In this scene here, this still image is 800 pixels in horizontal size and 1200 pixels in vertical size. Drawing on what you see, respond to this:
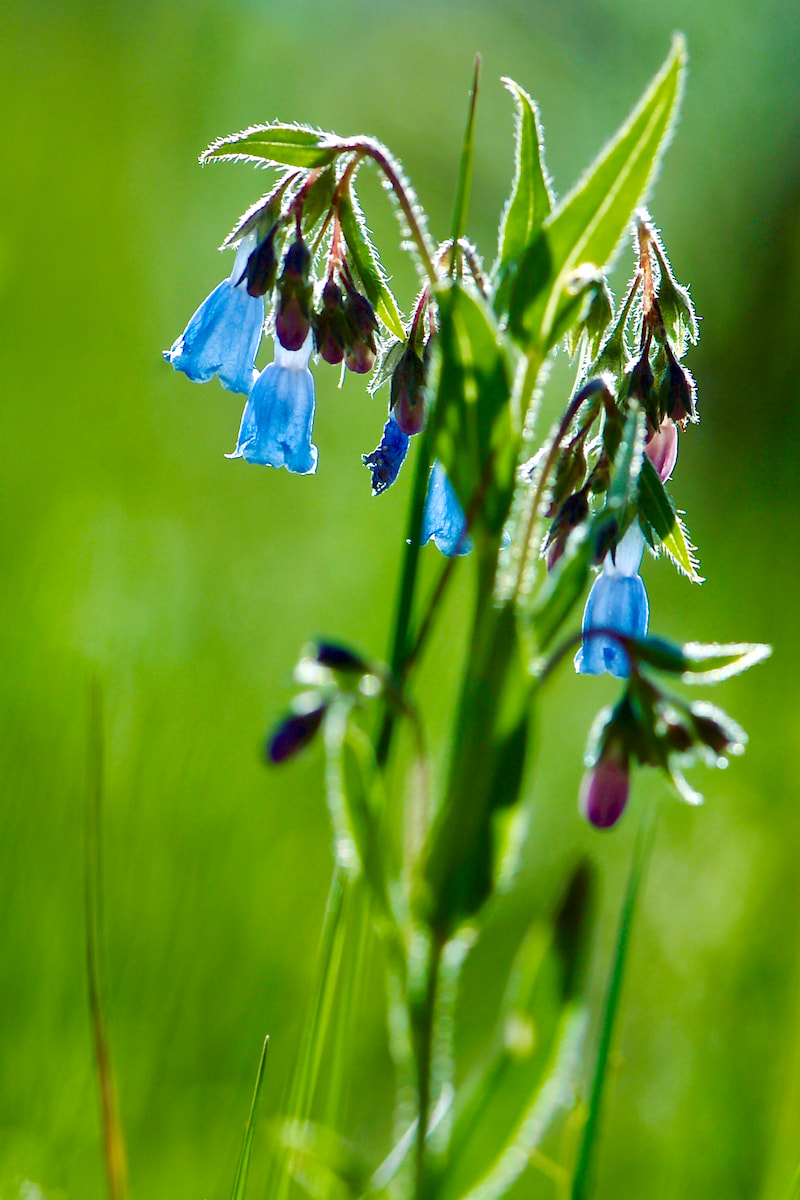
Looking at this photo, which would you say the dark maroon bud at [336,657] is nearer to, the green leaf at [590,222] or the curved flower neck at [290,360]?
the green leaf at [590,222]

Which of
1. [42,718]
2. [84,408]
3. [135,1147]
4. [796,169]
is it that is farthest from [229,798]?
[796,169]

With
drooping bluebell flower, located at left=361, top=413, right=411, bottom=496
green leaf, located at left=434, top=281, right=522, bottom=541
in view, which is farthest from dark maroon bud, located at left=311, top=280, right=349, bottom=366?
green leaf, located at left=434, top=281, right=522, bottom=541

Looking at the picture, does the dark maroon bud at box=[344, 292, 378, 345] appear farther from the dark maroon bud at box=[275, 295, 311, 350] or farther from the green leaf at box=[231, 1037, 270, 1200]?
the green leaf at box=[231, 1037, 270, 1200]

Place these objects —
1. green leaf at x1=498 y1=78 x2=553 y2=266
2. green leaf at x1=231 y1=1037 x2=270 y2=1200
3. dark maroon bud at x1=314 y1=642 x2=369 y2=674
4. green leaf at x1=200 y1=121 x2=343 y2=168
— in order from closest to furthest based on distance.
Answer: dark maroon bud at x1=314 y1=642 x2=369 y2=674
green leaf at x1=231 y1=1037 x2=270 y2=1200
green leaf at x1=498 y1=78 x2=553 y2=266
green leaf at x1=200 y1=121 x2=343 y2=168

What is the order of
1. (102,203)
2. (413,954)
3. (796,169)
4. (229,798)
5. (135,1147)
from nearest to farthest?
1. (413,954)
2. (135,1147)
3. (229,798)
4. (102,203)
5. (796,169)

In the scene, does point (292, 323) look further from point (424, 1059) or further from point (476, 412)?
point (424, 1059)

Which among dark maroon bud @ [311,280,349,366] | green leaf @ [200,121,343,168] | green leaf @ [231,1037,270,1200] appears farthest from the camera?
dark maroon bud @ [311,280,349,366]

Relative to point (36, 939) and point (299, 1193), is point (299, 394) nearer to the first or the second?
point (36, 939)
